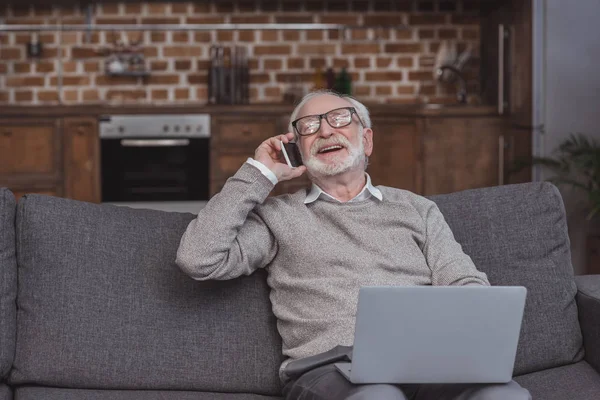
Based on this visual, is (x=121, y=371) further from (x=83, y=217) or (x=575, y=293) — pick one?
(x=575, y=293)

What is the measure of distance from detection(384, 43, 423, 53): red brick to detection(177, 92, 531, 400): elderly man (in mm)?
3933

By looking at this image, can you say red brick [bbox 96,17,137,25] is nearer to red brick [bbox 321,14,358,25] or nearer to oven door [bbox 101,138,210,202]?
oven door [bbox 101,138,210,202]

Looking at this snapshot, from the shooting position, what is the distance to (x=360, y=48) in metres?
6.22

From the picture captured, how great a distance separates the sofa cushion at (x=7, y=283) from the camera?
6.77 ft

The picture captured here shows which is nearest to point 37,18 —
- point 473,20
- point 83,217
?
point 473,20

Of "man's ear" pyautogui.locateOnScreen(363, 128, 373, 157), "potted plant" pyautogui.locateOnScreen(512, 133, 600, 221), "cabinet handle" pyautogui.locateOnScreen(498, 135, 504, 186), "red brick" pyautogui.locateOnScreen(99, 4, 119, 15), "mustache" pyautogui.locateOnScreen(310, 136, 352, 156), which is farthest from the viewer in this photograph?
"red brick" pyautogui.locateOnScreen(99, 4, 119, 15)

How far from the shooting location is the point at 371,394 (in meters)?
1.72

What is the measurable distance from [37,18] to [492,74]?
3.22 metres

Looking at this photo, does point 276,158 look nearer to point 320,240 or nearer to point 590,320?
point 320,240

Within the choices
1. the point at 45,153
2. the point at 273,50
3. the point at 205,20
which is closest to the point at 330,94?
the point at 45,153

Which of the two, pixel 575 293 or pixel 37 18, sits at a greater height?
pixel 37 18

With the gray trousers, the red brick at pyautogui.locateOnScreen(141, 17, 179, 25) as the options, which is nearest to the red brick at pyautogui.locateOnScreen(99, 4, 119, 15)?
the red brick at pyautogui.locateOnScreen(141, 17, 179, 25)

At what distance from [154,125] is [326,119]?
356cm

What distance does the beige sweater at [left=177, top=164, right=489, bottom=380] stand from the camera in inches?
80.7
